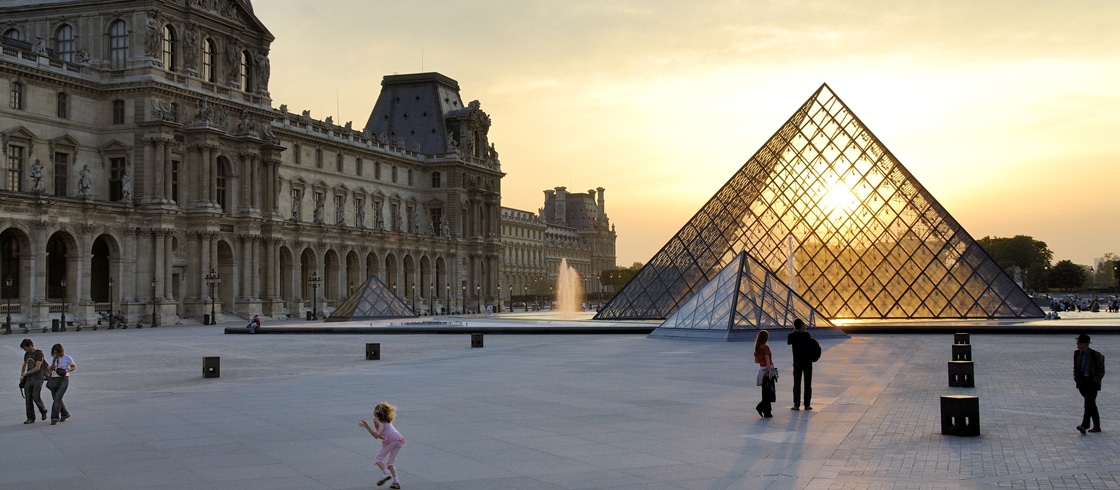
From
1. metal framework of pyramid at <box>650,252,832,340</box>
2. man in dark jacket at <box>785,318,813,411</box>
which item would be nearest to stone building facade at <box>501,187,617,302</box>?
metal framework of pyramid at <box>650,252,832,340</box>

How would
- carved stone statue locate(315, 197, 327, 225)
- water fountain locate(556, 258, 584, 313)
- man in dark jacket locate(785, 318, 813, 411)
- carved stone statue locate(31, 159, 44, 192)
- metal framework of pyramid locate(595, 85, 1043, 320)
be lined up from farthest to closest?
water fountain locate(556, 258, 584, 313), carved stone statue locate(315, 197, 327, 225), carved stone statue locate(31, 159, 44, 192), metal framework of pyramid locate(595, 85, 1043, 320), man in dark jacket locate(785, 318, 813, 411)

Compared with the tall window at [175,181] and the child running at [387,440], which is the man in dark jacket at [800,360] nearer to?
the child running at [387,440]

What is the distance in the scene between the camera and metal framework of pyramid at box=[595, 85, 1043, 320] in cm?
4181

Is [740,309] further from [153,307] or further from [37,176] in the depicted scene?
[37,176]

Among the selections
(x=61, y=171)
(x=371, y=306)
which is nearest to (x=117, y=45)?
(x=61, y=171)

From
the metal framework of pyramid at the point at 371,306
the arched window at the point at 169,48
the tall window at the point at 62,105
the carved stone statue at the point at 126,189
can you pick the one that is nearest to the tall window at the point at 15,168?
the tall window at the point at 62,105

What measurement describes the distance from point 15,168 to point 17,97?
3.28 metres

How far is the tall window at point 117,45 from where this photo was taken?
52.8 meters

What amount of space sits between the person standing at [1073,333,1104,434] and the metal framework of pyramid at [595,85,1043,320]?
29838 mm

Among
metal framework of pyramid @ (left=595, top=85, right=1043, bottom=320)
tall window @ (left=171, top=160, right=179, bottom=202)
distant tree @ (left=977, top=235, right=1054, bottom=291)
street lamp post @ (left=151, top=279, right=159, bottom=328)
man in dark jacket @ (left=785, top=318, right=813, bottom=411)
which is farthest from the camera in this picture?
distant tree @ (left=977, top=235, right=1054, bottom=291)

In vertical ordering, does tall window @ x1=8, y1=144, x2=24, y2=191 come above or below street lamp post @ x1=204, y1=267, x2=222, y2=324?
above

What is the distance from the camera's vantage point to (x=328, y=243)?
70.3 metres

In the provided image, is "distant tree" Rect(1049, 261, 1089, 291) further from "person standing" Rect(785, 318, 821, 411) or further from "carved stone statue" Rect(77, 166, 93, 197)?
"person standing" Rect(785, 318, 821, 411)

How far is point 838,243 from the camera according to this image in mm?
44250
